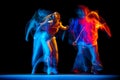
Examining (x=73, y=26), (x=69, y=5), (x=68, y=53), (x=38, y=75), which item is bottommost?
(x=38, y=75)

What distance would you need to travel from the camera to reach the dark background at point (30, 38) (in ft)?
22.1

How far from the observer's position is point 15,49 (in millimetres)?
6742

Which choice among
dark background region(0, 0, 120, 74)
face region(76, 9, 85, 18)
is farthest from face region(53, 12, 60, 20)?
face region(76, 9, 85, 18)

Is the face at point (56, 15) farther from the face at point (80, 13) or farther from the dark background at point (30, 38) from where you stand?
the face at point (80, 13)

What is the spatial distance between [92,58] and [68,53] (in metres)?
0.54

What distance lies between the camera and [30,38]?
22.2 ft

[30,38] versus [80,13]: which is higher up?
[80,13]

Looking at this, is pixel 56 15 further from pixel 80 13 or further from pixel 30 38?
pixel 30 38

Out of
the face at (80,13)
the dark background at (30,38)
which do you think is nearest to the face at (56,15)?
the dark background at (30,38)

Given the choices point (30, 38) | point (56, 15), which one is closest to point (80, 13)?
point (56, 15)

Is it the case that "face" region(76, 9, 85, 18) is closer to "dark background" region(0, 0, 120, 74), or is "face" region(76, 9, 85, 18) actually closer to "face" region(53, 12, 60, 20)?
"dark background" region(0, 0, 120, 74)

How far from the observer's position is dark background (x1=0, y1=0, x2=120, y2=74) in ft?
22.1

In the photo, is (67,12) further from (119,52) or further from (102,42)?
(119,52)

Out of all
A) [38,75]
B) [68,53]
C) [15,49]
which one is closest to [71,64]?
[68,53]
